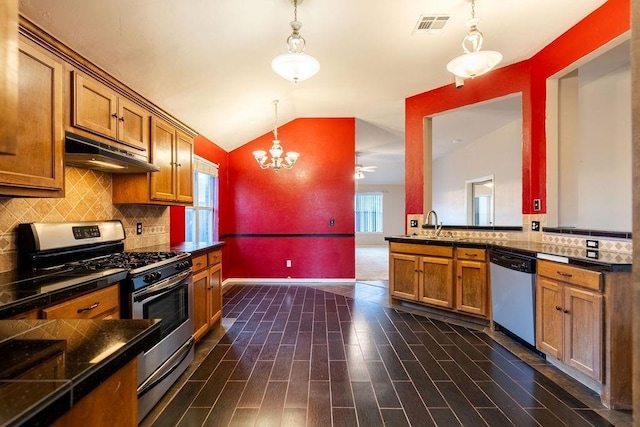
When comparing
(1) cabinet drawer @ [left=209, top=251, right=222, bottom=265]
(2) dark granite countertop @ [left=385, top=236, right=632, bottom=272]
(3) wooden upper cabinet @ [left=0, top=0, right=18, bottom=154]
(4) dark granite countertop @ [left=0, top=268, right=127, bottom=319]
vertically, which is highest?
(3) wooden upper cabinet @ [left=0, top=0, right=18, bottom=154]

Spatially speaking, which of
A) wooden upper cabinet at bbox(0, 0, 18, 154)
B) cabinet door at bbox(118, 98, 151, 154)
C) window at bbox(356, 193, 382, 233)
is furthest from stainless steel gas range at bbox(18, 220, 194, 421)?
window at bbox(356, 193, 382, 233)

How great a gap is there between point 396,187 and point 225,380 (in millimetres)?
10277

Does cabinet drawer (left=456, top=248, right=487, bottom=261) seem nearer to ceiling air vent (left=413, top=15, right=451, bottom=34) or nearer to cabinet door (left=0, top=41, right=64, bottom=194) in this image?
ceiling air vent (left=413, top=15, right=451, bottom=34)

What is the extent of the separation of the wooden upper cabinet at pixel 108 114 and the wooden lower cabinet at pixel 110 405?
1.76 m

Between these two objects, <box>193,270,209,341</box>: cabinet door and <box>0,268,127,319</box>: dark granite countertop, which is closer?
<box>0,268,127,319</box>: dark granite countertop

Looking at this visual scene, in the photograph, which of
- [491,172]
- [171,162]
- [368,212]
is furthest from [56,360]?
[368,212]

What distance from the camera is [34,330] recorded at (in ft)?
2.75

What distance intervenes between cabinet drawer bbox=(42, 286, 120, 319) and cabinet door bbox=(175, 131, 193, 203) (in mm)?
1518

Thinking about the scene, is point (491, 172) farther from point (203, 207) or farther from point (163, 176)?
point (163, 176)

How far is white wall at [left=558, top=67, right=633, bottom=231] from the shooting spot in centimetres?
318

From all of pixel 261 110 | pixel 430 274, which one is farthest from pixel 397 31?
pixel 430 274

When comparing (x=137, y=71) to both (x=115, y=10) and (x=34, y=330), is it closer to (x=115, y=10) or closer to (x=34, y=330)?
(x=115, y=10)

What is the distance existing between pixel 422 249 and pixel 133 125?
319 centimetres

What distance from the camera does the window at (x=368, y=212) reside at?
11.7 metres
